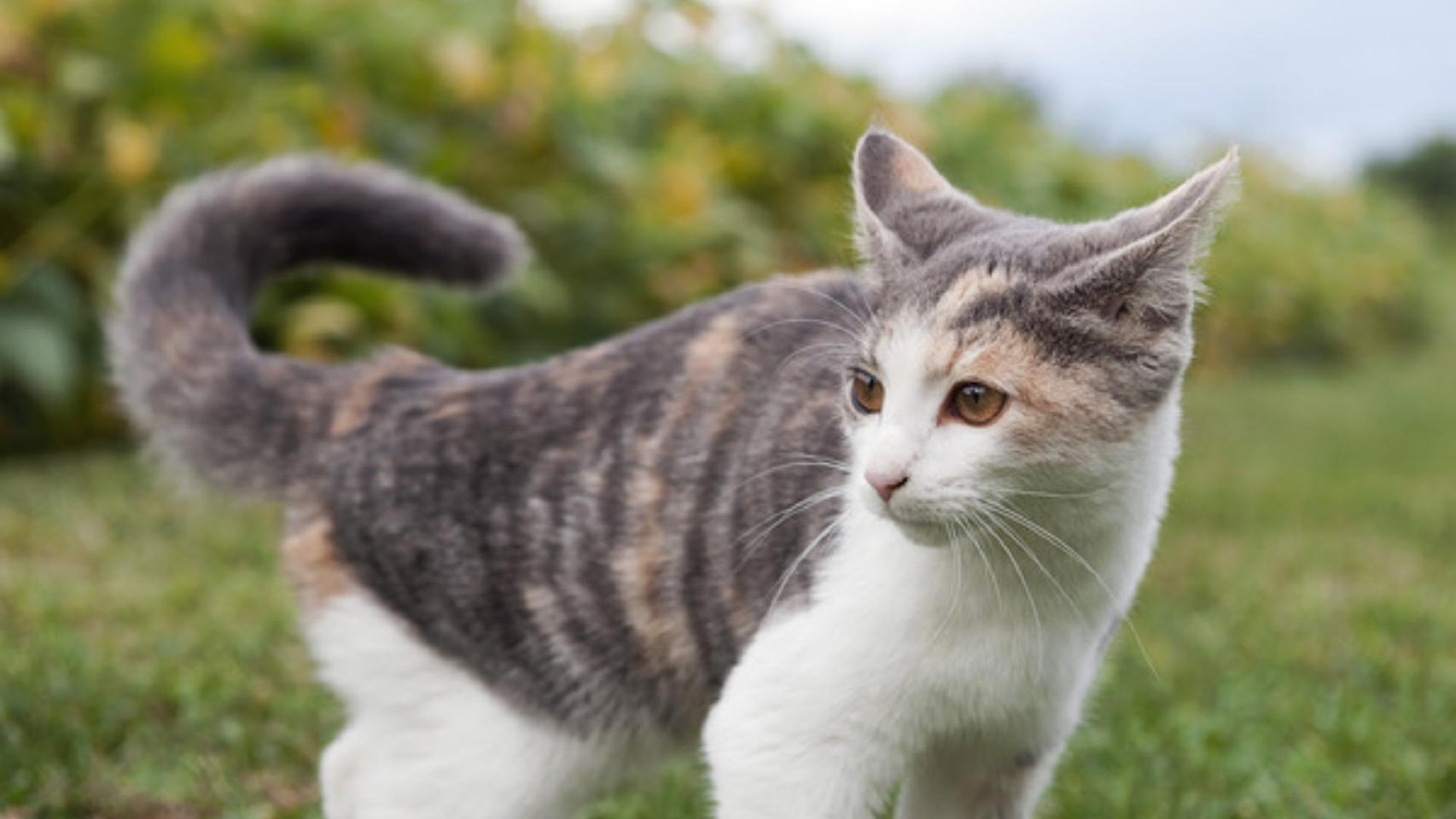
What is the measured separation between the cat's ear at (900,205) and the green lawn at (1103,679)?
56.6 inches

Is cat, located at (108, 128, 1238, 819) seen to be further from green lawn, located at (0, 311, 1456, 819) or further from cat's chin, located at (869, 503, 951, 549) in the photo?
green lawn, located at (0, 311, 1456, 819)

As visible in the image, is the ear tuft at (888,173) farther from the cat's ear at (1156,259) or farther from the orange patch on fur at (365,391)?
the orange patch on fur at (365,391)

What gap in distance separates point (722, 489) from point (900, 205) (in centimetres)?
55

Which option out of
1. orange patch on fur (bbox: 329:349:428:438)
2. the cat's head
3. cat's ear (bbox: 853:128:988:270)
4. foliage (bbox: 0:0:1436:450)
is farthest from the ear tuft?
foliage (bbox: 0:0:1436:450)

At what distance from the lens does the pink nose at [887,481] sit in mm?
2145

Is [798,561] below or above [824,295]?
below

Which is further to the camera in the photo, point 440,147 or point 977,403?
point 440,147

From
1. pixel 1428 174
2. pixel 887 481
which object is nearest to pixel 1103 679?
pixel 887 481

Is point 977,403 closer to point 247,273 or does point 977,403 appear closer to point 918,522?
point 918,522

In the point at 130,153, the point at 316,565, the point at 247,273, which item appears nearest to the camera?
the point at 316,565

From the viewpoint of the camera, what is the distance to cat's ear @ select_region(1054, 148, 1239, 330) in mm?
2139

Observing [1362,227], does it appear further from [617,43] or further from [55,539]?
[55,539]

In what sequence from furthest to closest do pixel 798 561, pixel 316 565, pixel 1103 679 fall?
1. pixel 1103 679
2. pixel 316 565
3. pixel 798 561

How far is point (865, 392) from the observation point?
7.66 feet
